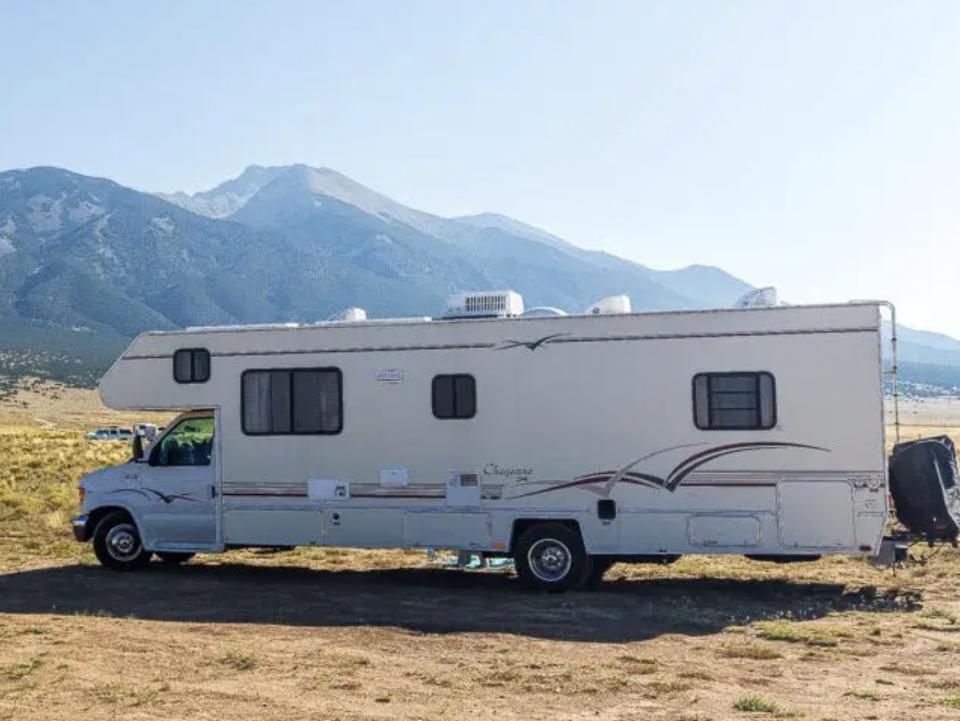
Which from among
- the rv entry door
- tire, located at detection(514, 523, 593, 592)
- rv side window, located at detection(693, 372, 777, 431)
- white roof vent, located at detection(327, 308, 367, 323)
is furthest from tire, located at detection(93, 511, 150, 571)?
rv side window, located at detection(693, 372, 777, 431)

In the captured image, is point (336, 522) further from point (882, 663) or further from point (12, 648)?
point (882, 663)

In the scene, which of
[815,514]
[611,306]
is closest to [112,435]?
[611,306]

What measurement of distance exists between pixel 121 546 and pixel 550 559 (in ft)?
19.2

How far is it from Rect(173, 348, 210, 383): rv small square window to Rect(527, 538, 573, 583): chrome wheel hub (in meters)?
4.70

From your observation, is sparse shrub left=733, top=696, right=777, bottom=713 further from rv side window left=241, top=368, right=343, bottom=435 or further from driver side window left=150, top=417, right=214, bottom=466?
driver side window left=150, top=417, right=214, bottom=466

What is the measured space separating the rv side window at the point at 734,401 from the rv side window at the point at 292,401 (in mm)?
4330

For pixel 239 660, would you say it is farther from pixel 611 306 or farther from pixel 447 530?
pixel 611 306

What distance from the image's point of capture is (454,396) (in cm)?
1288

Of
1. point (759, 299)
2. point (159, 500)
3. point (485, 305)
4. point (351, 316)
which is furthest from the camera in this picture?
point (351, 316)

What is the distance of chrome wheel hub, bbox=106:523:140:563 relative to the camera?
1441cm

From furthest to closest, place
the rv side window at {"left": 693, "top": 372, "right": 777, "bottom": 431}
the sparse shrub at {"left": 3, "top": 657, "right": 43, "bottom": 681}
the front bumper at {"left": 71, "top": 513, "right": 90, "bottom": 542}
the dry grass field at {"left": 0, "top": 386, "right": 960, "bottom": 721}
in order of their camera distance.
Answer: the front bumper at {"left": 71, "top": 513, "right": 90, "bottom": 542}, the rv side window at {"left": 693, "top": 372, "right": 777, "bottom": 431}, the sparse shrub at {"left": 3, "top": 657, "right": 43, "bottom": 681}, the dry grass field at {"left": 0, "top": 386, "right": 960, "bottom": 721}

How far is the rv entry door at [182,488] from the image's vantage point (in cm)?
1386

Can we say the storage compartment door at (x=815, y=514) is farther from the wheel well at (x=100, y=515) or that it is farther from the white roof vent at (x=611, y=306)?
the wheel well at (x=100, y=515)

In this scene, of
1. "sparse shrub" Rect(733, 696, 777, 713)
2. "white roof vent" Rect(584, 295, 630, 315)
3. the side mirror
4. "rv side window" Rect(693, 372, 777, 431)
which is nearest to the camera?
"sparse shrub" Rect(733, 696, 777, 713)
